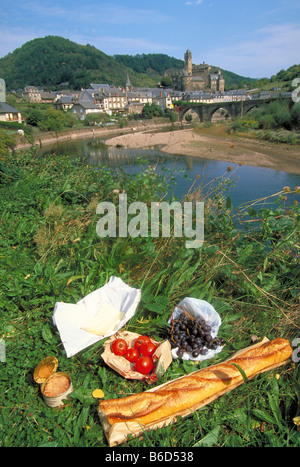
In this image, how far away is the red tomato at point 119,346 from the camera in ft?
6.24

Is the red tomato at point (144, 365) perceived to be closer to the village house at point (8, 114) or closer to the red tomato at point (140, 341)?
the red tomato at point (140, 341)

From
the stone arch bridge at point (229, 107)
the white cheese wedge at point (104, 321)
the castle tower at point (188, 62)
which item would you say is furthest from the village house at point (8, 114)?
the castle tower at point (188, 62)

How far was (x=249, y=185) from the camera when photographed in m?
13.6

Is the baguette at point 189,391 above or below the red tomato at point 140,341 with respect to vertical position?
below

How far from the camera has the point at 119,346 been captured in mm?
1924

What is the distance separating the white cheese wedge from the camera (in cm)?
215

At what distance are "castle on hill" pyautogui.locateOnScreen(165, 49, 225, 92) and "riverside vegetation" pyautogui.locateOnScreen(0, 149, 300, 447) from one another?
330 ft

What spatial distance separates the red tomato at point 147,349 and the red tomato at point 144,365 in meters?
0.06

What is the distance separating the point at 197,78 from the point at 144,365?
365 feet

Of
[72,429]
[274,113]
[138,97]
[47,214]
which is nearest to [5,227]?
[47,214]

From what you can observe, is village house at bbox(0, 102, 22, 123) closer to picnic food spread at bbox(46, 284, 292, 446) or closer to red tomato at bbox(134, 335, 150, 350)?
picnic food spread at bbox(46, 284, 292, 446)

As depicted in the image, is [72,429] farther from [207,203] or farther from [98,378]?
[207,203]

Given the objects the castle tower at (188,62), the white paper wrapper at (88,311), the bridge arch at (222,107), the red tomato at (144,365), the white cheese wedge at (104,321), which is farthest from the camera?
the castle tower at (188,62)

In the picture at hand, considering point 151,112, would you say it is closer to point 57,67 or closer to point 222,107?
point 222,107
